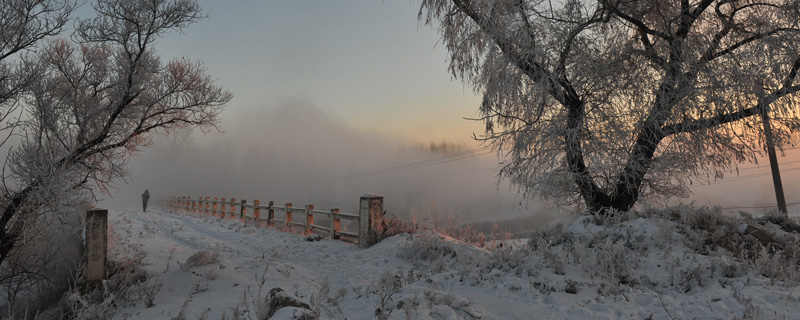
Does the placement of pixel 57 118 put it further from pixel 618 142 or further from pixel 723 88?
pixel 723 88

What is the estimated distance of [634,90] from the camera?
7.20 meters

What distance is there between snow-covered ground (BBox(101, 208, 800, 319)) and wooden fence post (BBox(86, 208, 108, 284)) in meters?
0.77

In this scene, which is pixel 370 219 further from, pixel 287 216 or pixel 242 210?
pixel 242 210

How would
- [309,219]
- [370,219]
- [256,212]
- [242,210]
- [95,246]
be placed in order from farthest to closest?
[242,210], [256,212], [309,219], [370,219], [95,246]

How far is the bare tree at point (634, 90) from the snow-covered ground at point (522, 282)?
1276mm

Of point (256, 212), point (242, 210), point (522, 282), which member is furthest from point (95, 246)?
point (242, 210)

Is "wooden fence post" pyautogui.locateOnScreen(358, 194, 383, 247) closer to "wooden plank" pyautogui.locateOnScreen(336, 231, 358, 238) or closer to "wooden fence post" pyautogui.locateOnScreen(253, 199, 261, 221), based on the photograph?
"wooden plank" pyautogui.locateOnScreen(336, 231, 358, 238)

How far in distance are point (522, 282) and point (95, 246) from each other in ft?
23.2

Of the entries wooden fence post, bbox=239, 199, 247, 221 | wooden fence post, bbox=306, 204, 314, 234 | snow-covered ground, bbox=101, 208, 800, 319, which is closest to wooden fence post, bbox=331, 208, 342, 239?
wooden fence post, bbox=306, 204, 314, 234

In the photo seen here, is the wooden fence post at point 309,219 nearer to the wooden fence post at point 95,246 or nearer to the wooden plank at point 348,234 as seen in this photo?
the wooden plank at point 348,234

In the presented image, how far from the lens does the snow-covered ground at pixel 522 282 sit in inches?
139

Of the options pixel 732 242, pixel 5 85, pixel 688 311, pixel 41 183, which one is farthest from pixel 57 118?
pixel 732 242

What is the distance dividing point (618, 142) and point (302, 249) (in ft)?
24.5

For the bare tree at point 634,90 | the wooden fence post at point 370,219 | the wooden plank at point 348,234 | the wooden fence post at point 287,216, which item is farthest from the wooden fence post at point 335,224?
the bare tree at point 634,90
